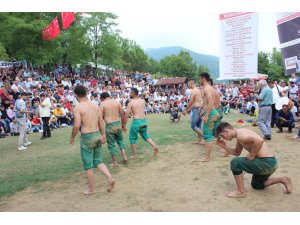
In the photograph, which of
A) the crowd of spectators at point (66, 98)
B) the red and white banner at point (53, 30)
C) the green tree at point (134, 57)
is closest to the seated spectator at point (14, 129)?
the crowd of spectators at point (66, 98)

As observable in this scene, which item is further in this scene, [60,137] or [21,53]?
[21,53]

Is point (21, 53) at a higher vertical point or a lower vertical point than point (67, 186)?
higher

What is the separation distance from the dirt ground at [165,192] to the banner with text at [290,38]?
3.37 meters

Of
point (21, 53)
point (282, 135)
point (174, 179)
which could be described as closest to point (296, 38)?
point (282, 135)

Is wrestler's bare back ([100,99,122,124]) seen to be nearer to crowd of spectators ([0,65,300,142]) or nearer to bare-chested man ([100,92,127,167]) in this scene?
bare-chested man ([100,92,127,167])

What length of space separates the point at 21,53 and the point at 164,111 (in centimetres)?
1104

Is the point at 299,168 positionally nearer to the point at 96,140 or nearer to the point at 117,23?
the point at 96,140

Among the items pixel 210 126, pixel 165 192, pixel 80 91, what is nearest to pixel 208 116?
pixel 210 126

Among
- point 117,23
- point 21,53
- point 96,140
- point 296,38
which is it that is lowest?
point 96,140

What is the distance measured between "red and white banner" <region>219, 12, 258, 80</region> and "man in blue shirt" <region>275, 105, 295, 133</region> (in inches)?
57.9

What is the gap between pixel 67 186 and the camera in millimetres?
5645

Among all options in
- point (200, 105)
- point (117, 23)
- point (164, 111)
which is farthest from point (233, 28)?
point (117, 23)

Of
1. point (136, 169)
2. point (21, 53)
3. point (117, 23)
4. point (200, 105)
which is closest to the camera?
point (136, 169)
